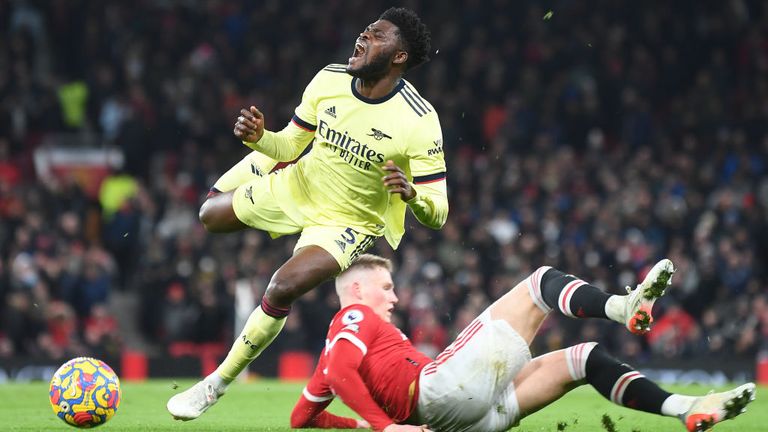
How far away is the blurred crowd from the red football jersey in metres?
8.49

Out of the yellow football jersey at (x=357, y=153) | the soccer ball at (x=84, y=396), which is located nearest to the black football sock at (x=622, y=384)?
the yellow football jersey at (x=357, y=153)

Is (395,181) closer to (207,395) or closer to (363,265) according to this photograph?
(363,265)

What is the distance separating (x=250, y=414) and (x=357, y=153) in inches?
99.7

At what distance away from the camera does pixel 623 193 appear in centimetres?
1736

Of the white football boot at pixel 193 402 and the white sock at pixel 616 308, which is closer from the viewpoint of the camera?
the white sock at pixel 616 308

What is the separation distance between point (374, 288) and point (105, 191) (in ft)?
38.6

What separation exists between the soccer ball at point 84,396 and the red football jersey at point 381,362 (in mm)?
1433

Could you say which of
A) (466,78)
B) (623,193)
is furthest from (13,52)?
(623,193)

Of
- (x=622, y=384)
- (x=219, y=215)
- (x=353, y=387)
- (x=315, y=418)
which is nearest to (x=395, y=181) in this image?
(x=353, y=387)

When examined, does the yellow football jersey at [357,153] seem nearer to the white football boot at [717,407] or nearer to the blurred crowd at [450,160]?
the white football boot at [717,407]

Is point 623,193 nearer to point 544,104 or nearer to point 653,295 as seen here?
point 544,104

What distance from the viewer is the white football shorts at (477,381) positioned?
6.41m

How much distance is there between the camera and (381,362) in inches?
263

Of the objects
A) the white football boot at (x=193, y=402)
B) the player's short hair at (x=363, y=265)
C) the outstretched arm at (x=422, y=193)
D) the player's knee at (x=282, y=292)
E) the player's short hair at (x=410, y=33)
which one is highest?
the player's short hair at (x=410, y=33)
